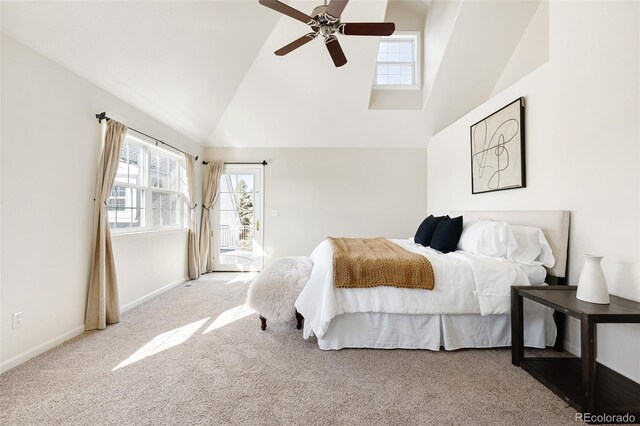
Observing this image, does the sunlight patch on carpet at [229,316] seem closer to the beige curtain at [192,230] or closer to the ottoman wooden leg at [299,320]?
the ottoman wooden leg at [299,320]

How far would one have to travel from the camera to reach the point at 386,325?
2.29 m

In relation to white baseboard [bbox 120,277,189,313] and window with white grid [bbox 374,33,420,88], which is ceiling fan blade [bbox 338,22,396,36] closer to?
window with white grid [bbox 374,33,420,88]

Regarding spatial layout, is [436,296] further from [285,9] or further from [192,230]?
[192,230]

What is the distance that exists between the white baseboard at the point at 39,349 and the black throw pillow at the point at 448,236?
357 cm

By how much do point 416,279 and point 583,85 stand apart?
194 cm

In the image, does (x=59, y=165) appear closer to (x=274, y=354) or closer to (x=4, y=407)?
(x=4, y=407)

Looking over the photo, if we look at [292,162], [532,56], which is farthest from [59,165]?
[532,56]

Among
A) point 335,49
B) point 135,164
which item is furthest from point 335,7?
point 135,164

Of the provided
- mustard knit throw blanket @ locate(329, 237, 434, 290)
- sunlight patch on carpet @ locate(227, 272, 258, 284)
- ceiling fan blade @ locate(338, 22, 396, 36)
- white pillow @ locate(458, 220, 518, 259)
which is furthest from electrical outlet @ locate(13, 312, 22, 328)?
white pillow @ locate(458, 220, 518, 259)

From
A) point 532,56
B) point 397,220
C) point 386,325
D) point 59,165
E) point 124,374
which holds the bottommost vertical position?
point 124,374

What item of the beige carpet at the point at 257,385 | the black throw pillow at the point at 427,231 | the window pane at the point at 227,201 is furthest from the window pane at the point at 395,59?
the beige carpet at the point at 257,385

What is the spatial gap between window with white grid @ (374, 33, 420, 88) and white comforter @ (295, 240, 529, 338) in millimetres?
3408

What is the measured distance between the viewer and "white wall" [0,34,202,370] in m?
1.97

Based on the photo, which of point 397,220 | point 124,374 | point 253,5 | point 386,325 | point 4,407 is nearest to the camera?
point 4,407
